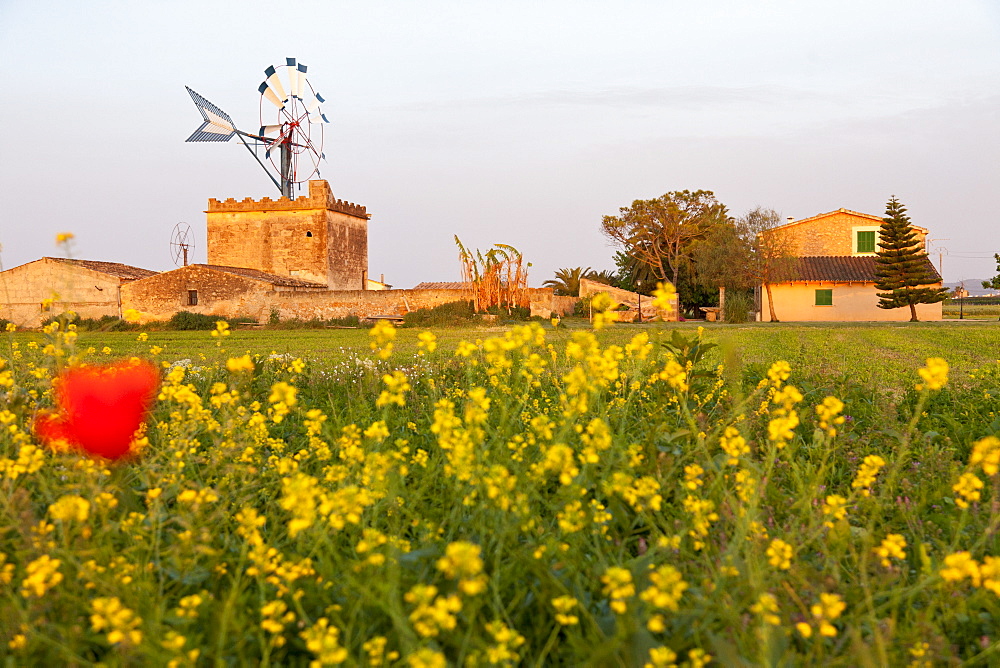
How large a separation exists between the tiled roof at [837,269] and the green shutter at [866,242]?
100 cm

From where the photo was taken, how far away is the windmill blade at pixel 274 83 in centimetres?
3738

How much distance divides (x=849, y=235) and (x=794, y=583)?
38.2m

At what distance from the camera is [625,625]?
168cm

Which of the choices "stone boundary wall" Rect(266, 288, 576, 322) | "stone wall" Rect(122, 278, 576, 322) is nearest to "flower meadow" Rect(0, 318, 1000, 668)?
"stone wall" Rect(122, 278, 576, 322)

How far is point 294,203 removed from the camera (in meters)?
34.1

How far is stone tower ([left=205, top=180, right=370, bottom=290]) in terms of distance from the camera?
34000mm

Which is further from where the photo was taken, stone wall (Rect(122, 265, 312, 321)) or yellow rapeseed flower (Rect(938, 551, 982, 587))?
stone wall (Rect(122, 265, 312, 321))

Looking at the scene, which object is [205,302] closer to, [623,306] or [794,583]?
[623,306]

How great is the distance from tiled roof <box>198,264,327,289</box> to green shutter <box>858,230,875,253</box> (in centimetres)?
2561

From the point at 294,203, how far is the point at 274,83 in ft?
25.4

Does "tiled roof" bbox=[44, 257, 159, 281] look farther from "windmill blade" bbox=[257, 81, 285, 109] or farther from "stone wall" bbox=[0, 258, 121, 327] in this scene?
"windmill blade" bbox=[257, 81, 285, 109]

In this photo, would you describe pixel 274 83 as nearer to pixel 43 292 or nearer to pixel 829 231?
pixel 43 292

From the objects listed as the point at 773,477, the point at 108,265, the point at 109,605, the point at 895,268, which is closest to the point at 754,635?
the point at 109,605

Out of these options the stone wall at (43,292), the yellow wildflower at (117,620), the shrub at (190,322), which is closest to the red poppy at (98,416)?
the yellow wildflower at (117,620)
